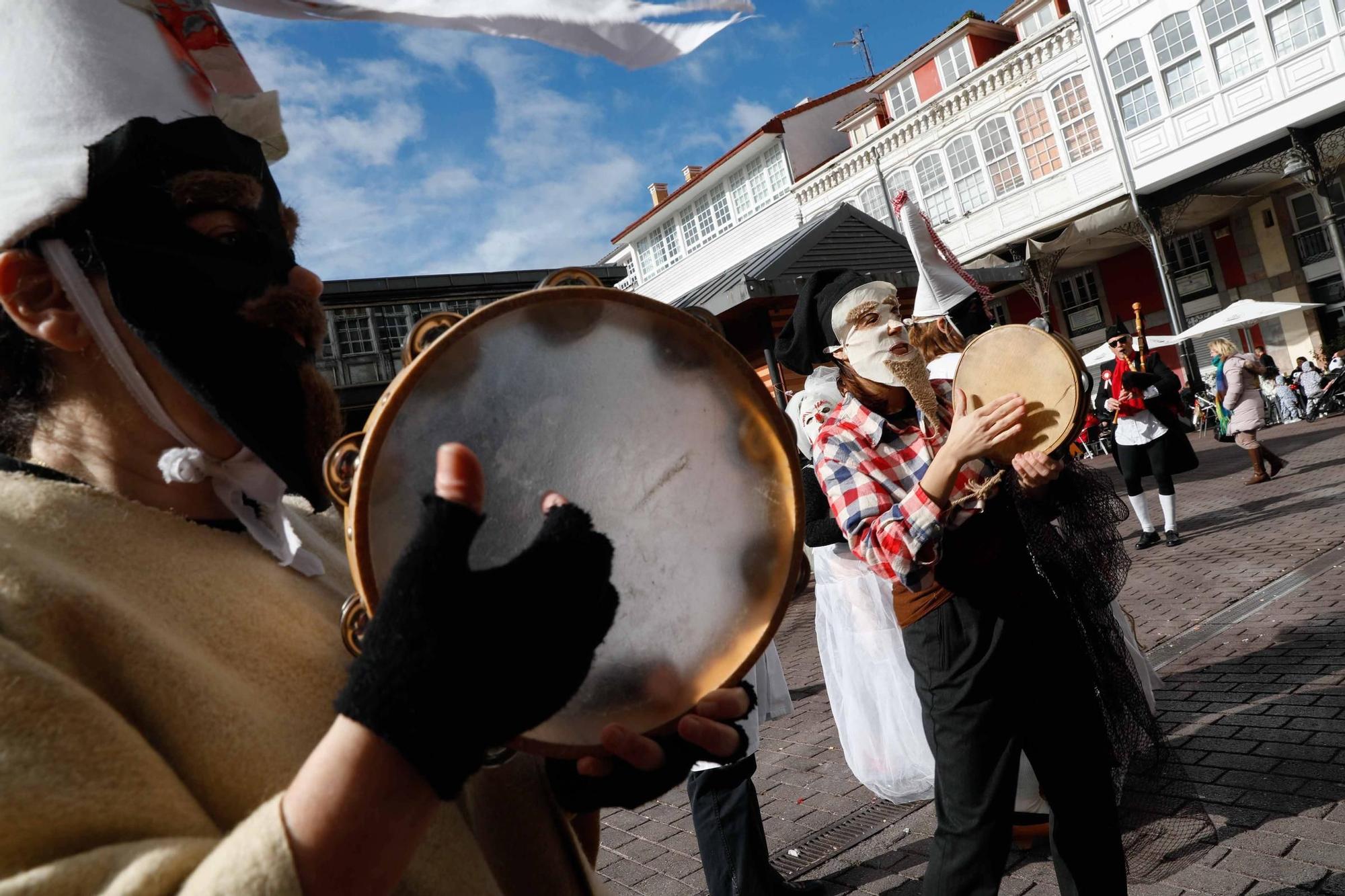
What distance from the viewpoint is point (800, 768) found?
15.8 feet

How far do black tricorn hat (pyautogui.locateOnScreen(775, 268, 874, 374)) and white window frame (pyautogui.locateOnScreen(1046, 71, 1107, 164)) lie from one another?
22.6m

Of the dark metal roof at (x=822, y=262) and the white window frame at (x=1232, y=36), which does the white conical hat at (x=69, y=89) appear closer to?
the dark metal roof at (x=822, y=262)

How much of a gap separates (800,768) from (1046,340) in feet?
9.97

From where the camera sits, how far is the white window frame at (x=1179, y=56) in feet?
66.9

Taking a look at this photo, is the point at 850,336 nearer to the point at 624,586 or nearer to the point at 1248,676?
the point at 624,586

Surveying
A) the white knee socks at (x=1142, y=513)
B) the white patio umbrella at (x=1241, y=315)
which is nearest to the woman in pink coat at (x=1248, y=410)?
the white knee socks at (x=1142, y=513)

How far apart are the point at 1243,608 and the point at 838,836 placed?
3.81 metres

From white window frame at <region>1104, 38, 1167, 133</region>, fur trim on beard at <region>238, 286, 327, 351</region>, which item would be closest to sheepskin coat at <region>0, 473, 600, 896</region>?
fur trim on beard at <region>238, 286, 327, 351</region>

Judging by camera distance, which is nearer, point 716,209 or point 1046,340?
Result: point 1046,340

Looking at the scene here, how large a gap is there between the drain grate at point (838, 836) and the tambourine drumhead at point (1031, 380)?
2.07 metres

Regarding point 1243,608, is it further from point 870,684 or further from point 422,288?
point 422,288

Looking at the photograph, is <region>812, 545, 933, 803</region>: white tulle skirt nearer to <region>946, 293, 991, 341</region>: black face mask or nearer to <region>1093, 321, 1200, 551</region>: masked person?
<region>946, 293, 991, 341</region>: black face mask

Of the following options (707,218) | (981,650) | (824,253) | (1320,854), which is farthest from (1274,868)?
(707,218)

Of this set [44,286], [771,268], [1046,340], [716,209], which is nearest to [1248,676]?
[1046,340]
